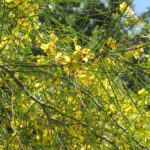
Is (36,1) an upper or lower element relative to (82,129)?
upper

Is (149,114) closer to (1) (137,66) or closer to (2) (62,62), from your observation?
(1) (137,66)

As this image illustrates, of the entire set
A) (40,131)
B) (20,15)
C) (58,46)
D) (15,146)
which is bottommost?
(15,146)

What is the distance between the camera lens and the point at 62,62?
28.3 inches

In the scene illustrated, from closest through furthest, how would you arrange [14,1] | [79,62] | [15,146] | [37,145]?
[79,62]
[14,1]
[15,146]
[37,145]

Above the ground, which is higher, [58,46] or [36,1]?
[36,1]

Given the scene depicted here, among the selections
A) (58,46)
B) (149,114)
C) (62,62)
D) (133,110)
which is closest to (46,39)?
(58,46)

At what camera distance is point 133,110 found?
5.10 ft

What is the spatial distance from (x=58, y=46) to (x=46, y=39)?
53mm

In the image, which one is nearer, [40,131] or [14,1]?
[14,1]

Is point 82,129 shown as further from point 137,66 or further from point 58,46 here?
point 137,66

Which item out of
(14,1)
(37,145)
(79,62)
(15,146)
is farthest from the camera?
(37,145)

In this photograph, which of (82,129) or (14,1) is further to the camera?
(82,129)

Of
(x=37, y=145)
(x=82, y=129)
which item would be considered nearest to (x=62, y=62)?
(x=82, y=129)

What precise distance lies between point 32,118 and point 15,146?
0.60 feet
